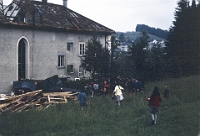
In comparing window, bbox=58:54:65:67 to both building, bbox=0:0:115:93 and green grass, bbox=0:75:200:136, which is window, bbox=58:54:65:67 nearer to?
building, bbox=0:0:115:93

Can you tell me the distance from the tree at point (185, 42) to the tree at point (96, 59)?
8.25 metres

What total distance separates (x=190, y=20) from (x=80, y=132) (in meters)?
24.9

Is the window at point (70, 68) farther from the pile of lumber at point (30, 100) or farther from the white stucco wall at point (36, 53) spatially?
the pile of lumber at point (30, 100)

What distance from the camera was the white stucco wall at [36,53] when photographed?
2338cm

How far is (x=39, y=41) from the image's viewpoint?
2655 centimetres

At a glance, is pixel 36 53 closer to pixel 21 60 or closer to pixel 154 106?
pixel 21 60

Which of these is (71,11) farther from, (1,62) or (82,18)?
(1,62)

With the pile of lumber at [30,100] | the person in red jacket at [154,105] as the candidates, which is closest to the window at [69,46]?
the pile of lumber at [30,100]

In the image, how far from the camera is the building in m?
23.7

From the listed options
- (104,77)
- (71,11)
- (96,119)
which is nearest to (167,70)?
(104,77)

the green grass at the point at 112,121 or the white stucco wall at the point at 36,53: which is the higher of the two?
the white stucco wall at the point at 36,53

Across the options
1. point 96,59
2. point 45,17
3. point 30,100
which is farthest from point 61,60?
point 30,100

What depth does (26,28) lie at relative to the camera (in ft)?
82.7

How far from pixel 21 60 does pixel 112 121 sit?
47.6 feet
